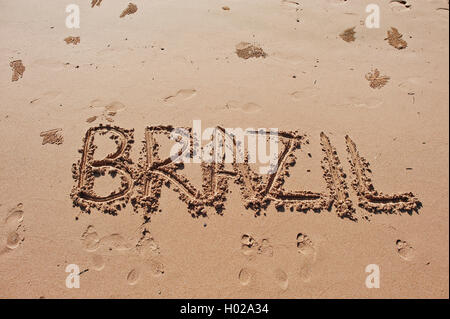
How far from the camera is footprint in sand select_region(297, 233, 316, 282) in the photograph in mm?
2221

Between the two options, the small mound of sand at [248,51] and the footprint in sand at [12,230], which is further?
the small mound of sand at [248,51]

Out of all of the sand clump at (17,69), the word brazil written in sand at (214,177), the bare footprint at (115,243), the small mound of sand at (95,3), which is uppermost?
the small mound of sand at (95,3)

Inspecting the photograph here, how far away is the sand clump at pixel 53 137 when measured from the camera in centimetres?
288

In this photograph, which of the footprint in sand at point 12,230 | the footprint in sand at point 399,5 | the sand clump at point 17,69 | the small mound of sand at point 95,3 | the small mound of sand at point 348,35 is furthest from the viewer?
the small mound of sand at point 95,3

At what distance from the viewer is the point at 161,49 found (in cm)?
349

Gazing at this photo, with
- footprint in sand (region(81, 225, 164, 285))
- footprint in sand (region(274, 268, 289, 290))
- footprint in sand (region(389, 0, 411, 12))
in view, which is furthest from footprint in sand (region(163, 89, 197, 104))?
footprint in sand (region(389, 0, 411, 12))

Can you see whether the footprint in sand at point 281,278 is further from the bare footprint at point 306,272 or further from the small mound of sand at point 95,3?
the small mound of sand at point 95,3

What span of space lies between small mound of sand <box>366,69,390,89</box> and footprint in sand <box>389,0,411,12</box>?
122cm

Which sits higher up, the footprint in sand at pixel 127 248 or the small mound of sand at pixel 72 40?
the small mound of sand at pixel 72 40

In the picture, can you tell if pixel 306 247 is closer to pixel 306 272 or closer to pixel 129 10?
pixel 306 272

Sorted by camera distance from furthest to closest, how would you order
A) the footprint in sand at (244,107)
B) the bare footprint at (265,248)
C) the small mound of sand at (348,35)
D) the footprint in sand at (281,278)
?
1. the small mound of sand at (348,35)
2. the footprint in sand at (244,107)
3. the bare footprint at (265,248)
4. the footprint in sand at (281,278)

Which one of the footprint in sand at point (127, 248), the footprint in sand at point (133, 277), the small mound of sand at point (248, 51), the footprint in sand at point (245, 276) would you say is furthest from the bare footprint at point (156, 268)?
the small mound of sand at point (248, 51)

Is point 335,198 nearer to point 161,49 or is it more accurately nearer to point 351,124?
point 351,124

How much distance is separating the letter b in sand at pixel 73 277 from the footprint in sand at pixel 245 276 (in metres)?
1.28
